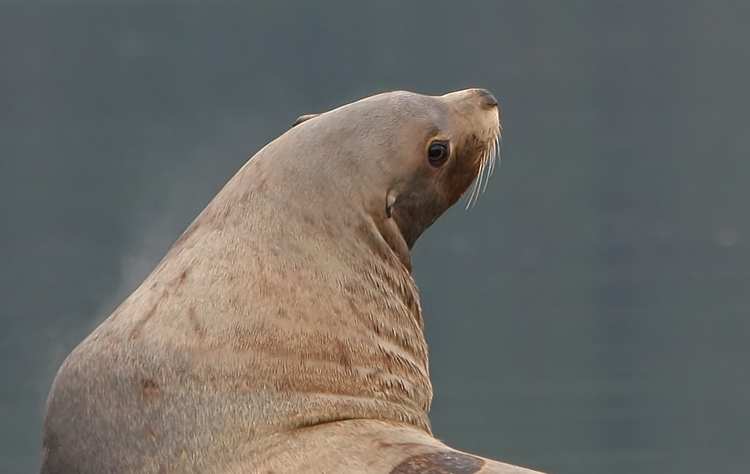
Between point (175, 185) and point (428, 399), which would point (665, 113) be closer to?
point (175, 185)

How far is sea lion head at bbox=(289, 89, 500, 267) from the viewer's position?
2924mm

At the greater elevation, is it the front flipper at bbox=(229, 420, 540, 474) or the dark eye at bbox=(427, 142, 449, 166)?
the dark eye at bbox=(427, 142, 449, 166)

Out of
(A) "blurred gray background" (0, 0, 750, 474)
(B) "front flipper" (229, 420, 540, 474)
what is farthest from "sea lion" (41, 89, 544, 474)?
(A) "blurred gray background" (0, 0, 750, 474)

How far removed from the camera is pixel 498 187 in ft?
45.6

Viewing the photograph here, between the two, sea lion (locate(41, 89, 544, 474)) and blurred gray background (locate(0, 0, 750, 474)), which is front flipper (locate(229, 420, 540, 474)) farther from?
blurred gray background (locate(0, 0, 750, 474))

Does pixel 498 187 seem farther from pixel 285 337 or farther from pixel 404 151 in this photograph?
pixel 285 337

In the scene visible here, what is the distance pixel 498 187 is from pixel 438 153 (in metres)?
10.8

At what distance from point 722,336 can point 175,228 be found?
6.21 meters

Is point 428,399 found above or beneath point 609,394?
above

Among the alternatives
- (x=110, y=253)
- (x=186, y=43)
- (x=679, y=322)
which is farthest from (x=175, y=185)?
(x=679, y=322)

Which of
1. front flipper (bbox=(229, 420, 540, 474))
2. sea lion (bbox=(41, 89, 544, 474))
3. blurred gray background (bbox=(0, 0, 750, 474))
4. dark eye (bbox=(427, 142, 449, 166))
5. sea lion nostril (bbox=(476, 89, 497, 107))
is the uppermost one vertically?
sea lion nostril (bbox=(476, 89, 497, 107))

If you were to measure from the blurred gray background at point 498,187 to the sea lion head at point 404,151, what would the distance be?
29.8ft

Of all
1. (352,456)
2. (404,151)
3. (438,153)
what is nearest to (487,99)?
(438,153)

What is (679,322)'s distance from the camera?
545 inches
